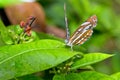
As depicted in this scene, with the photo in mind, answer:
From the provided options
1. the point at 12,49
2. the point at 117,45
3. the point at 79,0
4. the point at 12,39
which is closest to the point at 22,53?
the point at 12,49

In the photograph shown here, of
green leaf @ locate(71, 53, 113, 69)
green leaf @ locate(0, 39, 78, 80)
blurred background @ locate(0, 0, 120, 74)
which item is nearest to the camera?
green leaf @ locate(0, 39, 78, 80)

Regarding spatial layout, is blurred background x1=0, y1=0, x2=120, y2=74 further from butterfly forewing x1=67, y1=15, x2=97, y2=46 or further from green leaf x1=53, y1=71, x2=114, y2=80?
green leaf x1=53, y1=71, x2=114, y2=80

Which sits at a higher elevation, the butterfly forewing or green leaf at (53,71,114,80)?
the butterfly forewing

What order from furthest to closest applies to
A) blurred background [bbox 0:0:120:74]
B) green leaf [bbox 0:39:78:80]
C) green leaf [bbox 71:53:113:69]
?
1. blurred background [bbox 0:0:120:74]
2. green leaf [bbox 71:53:113:69]
3. green leaf [bbox 0:39:78:80]

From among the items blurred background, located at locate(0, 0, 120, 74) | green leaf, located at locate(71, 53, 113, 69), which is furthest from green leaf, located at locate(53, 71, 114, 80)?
blurred background, located at locate(0, 0, 120, 74)

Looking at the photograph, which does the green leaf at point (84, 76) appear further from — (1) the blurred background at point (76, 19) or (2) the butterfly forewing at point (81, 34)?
(1) the blurred background at point (76, 19)

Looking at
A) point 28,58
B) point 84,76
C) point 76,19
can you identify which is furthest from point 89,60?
point 76,19

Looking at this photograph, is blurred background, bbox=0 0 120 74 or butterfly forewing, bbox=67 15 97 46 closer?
butterfly forewing, bbox=67 15 97 46
